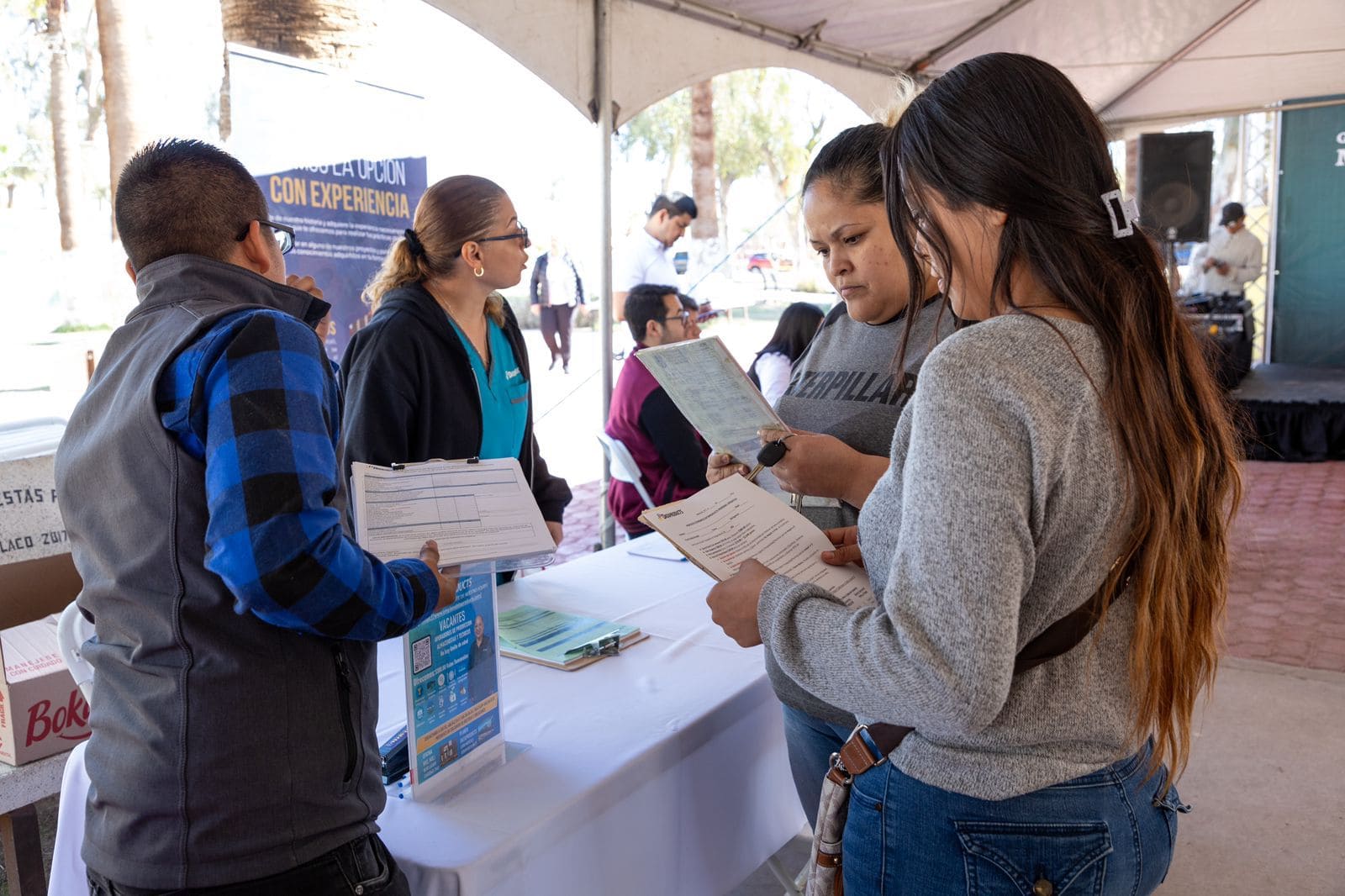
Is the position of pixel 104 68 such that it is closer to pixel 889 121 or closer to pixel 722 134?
pixel 889 121

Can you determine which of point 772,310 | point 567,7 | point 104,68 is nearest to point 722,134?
point 772,310

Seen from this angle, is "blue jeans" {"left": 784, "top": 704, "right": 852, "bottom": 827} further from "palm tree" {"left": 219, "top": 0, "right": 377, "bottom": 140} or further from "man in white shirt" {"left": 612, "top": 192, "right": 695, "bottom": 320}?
"man in white shirt" {"left": 612, "top": 192, "right": 695, "bottom": 320}

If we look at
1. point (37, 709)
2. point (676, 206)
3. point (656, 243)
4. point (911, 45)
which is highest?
point (911, 45)

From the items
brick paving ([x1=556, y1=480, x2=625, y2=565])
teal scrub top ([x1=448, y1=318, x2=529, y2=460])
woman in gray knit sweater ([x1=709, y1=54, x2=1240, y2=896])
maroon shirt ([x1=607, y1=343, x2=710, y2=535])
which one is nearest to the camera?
woman in gray knit sweater ([x1=709, y1=54, x2=1240, y2=896])

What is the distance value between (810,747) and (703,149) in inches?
559

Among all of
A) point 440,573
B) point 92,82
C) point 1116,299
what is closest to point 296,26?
point 440,573

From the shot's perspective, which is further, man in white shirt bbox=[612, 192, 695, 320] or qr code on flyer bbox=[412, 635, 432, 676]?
man in white shirt bbox=[612, 192, 695, 320]

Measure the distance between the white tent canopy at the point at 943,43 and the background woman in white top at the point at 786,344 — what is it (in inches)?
41.7

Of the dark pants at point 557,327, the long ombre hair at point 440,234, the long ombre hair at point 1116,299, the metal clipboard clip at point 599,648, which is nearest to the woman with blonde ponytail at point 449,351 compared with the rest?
the long ombre hair at point 440,234

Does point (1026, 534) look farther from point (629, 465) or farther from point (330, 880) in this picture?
point (629, 465)

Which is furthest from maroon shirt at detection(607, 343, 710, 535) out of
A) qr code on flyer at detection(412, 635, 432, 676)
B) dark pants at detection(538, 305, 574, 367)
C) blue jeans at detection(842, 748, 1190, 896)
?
dark pants at detection(538, 305, 574, 367)

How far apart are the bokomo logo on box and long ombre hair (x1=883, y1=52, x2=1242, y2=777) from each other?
154 cm

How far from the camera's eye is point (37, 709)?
1617 millimetres

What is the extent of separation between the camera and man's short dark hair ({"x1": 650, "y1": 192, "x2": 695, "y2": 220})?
5668mm
